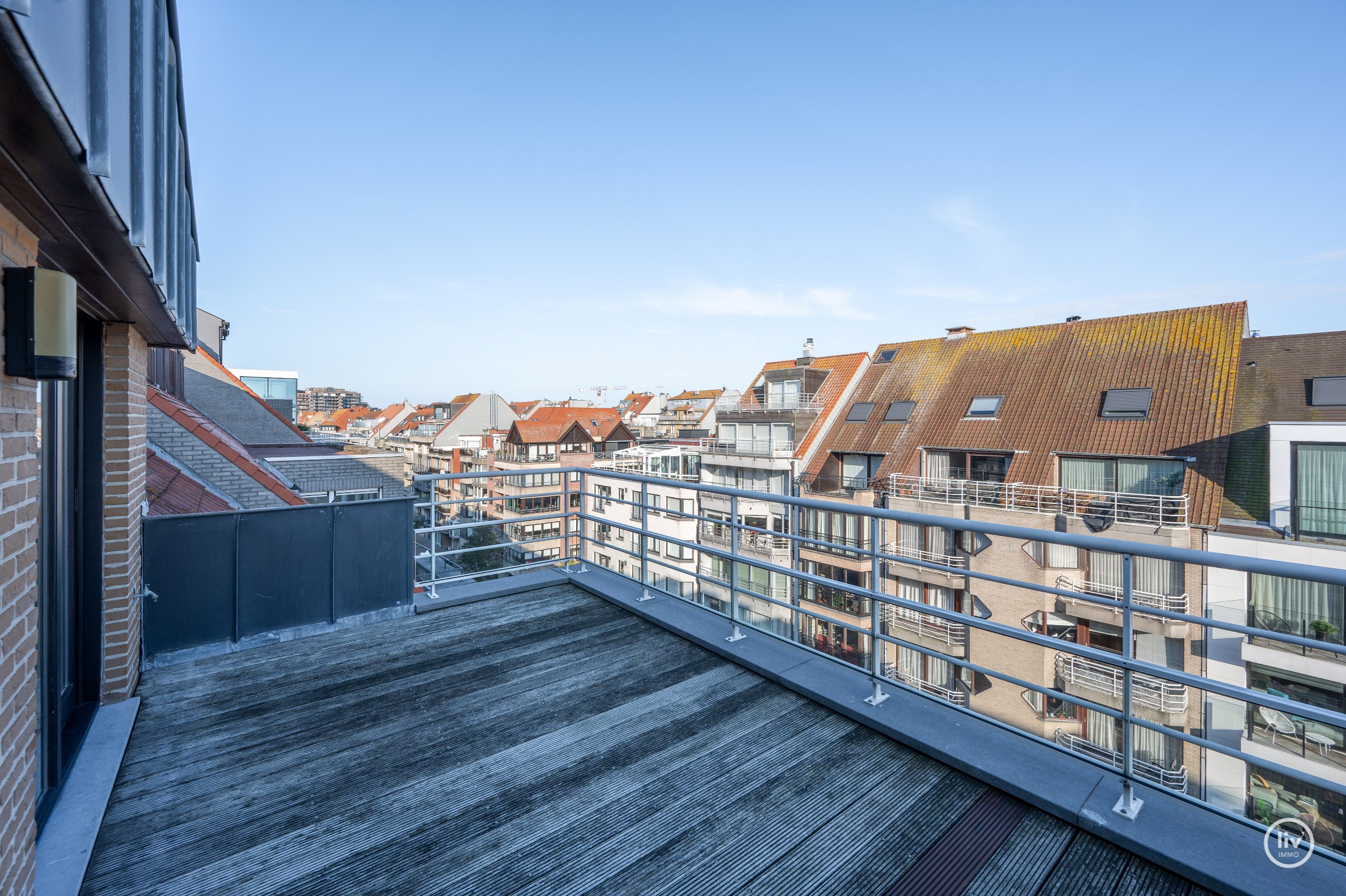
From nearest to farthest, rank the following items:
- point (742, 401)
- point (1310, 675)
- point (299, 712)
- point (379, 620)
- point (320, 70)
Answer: point (299, 712) < point (379, 620) < point (320, 70) < point (1310, 675) < point (742, 401)

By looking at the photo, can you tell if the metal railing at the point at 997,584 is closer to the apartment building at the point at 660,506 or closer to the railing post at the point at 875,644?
the railing post at the point at 875,644

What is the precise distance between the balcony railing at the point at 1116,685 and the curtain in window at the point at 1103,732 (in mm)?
731

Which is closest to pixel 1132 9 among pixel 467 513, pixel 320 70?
pixel 320 70

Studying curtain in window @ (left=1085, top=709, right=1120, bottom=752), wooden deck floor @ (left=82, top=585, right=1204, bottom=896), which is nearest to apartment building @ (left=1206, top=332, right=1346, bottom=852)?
curtain in window @ (left=1085, top=709, right=1120, bottom=752)

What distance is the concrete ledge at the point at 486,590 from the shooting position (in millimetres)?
4836

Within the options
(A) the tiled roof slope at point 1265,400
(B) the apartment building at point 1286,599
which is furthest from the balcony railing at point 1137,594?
(A) the tiled roof slope at point 1265,400

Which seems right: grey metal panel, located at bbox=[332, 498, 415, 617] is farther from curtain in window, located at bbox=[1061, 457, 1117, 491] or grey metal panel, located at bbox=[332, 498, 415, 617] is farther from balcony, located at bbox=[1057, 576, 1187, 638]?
curtain in window, located at bbox=[1061, 457, 1117, 491]

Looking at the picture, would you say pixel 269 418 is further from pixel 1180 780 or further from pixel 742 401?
pixel 1180 780

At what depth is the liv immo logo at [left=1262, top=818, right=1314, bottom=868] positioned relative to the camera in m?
1.82

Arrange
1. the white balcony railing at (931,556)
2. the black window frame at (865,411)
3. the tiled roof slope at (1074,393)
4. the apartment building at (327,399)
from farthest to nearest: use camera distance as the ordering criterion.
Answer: the apartment building at (327,399), the black window frame at (865,411), the white balcony railing at (931,556), the tiled roof slope at (1074,393)

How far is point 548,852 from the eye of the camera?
6.64 feet

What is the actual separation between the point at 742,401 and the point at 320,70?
1765 centimetres

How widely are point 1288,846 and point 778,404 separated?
2080cm

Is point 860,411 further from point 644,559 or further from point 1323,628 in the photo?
point 644,559
